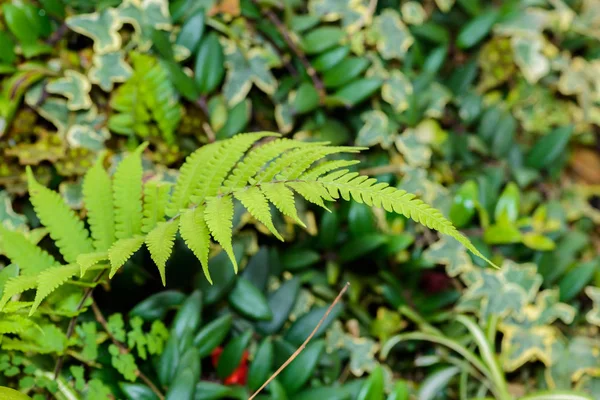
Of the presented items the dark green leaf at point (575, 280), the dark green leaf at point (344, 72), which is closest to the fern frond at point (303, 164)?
the dark green leaf at point (344, 72)

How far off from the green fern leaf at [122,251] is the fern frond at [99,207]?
106 millimetres

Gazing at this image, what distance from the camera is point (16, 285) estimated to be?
0.97m

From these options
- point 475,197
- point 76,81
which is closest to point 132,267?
point 76,81

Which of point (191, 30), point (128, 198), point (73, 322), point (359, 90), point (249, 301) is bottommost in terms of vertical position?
point (249, 301)

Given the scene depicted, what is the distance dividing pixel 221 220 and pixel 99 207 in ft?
1.12

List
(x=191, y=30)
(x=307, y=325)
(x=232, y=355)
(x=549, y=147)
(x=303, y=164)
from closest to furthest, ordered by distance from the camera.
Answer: (x=303, y=164) < (x=232, y=355) < (x=307, y=325) < (x=191, y=30) < (x=549, y=147)

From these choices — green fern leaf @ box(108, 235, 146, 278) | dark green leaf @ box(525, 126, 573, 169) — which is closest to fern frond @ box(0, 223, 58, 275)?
green fern leaf @ box(108, 235, 146, 278)

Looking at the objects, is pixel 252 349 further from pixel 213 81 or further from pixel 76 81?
pixel 76 81

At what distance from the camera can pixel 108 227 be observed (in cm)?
115

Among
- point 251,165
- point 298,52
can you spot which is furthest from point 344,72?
point 251,165

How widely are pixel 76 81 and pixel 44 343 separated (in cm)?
75

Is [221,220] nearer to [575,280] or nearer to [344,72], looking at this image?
[344,72]

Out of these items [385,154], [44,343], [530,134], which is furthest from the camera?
[530,134]

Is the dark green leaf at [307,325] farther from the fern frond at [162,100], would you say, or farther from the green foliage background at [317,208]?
the fern frond at [162,100]
